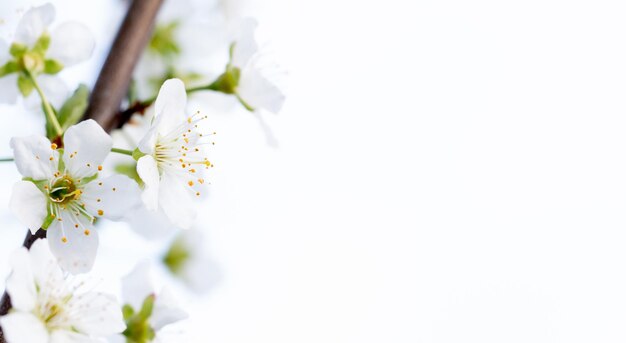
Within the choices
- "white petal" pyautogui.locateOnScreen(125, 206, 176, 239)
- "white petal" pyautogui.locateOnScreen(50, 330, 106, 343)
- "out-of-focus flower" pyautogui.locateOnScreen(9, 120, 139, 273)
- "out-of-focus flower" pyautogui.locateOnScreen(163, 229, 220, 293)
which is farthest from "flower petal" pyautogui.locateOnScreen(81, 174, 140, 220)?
"out-of-focus flower" pyautogui.locateOnScreen(163, 229, 220, 293)

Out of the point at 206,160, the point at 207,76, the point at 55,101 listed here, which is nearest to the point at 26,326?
the point at 206,160

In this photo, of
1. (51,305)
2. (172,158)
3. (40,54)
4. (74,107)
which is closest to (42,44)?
(40,54)

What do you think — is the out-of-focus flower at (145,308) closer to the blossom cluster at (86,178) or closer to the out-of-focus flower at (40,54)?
the blossom cluster at (86,178)

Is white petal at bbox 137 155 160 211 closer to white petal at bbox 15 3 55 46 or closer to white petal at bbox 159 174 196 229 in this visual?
white petal at bbox 159 174 196 229

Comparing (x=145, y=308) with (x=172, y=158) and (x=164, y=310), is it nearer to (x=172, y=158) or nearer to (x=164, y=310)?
(x=164, y=310)

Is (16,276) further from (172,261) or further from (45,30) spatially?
(172,261)
